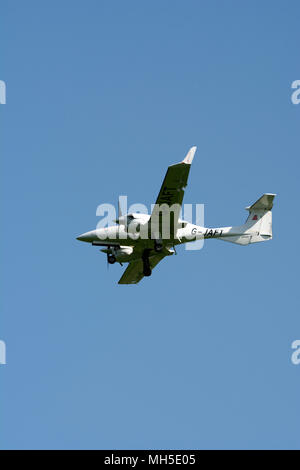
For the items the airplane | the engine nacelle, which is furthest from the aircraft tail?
the engine nacelle

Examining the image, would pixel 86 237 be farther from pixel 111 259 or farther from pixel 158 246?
pixel 158 246

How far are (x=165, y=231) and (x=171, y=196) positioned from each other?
3.05 meters

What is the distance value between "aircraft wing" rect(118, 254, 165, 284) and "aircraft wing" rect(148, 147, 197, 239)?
14.7 feet

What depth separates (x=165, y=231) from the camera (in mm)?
56781

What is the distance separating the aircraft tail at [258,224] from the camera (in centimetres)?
6075

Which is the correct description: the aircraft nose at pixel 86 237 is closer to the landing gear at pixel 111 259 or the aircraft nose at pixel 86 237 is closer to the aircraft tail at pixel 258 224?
the landing gear at pixel 111 259

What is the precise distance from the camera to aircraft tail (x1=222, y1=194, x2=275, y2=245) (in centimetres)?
6075

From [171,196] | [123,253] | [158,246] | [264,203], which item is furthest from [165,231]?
[264,203]

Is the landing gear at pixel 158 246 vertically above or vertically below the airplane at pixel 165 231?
below

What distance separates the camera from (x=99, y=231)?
2245 inches

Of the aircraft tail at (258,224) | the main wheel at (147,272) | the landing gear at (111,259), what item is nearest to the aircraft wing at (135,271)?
the main wheel at (147,272)
